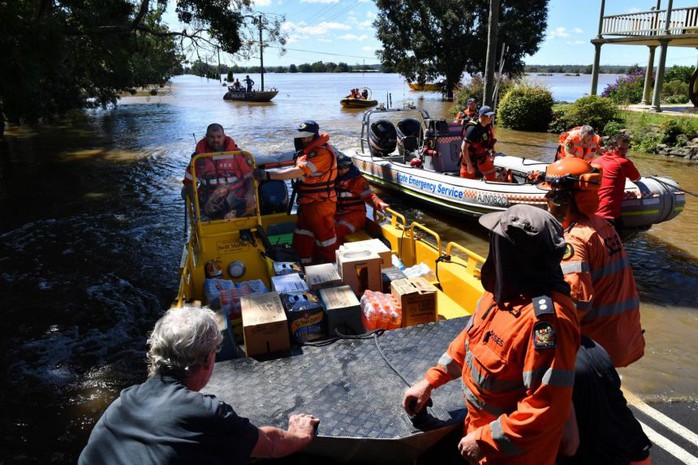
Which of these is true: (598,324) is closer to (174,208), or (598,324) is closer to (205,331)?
(205,331)

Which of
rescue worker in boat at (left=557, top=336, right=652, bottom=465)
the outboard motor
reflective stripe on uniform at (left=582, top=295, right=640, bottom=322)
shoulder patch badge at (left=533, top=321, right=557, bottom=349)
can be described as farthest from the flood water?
shoulder patch badge at (left=533, top=321, right=557, bottom=349)

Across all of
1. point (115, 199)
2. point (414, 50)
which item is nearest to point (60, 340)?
point (115, 199)

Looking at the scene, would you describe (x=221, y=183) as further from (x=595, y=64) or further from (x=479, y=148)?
(x=595, y=64)

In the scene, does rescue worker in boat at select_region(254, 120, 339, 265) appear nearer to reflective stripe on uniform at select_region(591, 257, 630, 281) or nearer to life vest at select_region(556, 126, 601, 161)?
life vest at select_region(556, 126, 601, 161)

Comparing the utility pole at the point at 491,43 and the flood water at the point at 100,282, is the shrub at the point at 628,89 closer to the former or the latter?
the flood water at the point at 100,282

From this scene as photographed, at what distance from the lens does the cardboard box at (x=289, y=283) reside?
444 cm

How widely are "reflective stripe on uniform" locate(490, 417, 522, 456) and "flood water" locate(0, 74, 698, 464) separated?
370 centimetres

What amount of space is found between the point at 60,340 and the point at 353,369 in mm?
4605

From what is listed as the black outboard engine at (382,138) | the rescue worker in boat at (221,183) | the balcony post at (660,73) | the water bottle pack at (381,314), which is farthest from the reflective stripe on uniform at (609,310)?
the balcony post at (660,73)

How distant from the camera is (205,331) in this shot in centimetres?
198

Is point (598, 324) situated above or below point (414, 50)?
below

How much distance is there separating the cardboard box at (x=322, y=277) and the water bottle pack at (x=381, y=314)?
36 cm

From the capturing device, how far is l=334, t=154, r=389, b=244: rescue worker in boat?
684 cm

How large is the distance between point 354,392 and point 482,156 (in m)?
7.31
